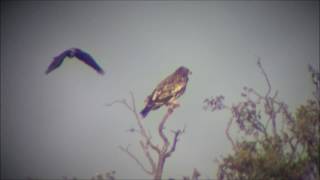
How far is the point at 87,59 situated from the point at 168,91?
2158 millimetres

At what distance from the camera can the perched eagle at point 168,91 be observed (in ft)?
26.2

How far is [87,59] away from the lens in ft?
24.0

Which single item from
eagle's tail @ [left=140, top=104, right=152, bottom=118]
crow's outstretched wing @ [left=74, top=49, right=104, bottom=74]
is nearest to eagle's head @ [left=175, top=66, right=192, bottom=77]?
eagle's tail @ [left=140, top=104, right=152, bottom=118]

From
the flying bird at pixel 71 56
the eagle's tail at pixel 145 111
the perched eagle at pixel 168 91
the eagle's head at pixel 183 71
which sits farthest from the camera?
the eagle's head at pixel 183 71

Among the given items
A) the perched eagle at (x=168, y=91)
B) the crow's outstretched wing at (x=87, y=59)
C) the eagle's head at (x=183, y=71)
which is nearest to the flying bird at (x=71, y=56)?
the crow's outstretched wing at (x=87, y=59)

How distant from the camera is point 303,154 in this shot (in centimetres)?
595

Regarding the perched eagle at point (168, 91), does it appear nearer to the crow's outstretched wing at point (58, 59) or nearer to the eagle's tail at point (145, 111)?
the eagle's tail at point (145, 111)

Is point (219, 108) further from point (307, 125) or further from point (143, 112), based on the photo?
point (307, 125)

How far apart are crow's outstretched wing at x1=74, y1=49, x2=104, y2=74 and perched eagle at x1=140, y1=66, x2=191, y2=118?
1.32 meters

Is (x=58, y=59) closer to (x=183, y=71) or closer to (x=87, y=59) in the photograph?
(x=87, y=59)

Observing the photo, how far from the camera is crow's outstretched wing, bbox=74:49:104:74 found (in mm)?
7188

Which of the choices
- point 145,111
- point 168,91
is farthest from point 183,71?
point 145,111

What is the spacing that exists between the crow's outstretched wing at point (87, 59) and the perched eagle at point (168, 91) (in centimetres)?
132

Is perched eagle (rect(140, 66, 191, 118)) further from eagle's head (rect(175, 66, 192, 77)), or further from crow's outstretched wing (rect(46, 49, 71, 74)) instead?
crow's outstretched wing (rect(46, 49, 71, 74))
